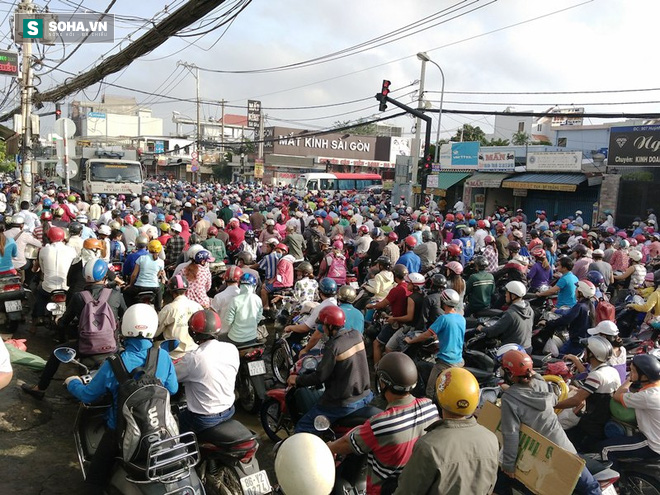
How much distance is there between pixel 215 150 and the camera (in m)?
78.8

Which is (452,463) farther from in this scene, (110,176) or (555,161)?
(555,161)

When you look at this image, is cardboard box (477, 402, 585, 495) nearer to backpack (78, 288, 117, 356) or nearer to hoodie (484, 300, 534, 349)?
hoodie (484, 300, 534, 349)

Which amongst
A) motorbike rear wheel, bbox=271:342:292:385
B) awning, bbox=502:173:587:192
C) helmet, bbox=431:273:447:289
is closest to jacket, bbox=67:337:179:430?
motorbike rear wheel, bbox=271:342:292:385

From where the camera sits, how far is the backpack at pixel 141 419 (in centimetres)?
351

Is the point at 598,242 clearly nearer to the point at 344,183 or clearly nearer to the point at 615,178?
the point at 615,178

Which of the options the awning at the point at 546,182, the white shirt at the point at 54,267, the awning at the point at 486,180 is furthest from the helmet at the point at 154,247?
the awning at the point at 486,180

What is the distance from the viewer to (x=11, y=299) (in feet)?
27.3

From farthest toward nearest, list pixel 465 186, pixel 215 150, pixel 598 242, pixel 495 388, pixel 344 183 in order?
pixel 215 150 < pixel 344 183 < pixel 465 186 < pixel 598 242 < pixel 495 388

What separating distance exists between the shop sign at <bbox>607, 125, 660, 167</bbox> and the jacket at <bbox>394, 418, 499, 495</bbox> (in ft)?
68.5

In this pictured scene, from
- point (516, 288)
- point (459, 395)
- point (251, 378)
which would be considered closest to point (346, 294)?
point (251, 378)

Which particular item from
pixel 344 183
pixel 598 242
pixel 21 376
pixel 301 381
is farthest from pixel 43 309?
pixel 344 183

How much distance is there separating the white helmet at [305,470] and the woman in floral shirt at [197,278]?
5328 mm

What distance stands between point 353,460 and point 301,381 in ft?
3.56

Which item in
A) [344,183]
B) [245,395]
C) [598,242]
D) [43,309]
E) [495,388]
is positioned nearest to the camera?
[495,388]
